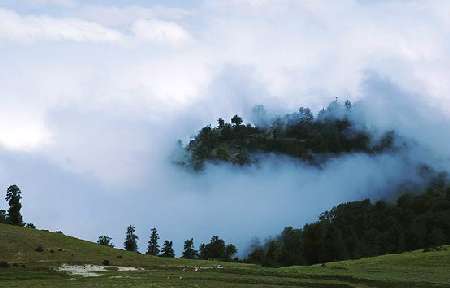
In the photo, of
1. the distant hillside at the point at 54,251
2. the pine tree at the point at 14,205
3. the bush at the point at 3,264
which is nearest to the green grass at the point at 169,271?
the distant hillside at the point at 54,251

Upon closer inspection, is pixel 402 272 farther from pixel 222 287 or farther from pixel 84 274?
pixel 84 274

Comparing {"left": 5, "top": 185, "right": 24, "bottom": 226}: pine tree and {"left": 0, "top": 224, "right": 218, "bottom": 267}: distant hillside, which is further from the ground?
{"left": 5, "top": 185, "right": 24, "bottom": 226}: pine tree

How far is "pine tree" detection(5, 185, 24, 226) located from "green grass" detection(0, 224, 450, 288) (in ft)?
177

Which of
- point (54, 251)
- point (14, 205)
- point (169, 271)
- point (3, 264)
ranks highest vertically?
point (14, 205)

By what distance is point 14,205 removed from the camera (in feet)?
580

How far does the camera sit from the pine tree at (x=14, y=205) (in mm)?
174288

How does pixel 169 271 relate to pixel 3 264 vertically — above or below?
below

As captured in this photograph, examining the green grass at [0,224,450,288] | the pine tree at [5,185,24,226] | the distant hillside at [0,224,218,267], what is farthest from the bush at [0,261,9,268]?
the pine tree at [5,185,24,226]

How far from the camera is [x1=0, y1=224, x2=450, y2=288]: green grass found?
7831 cm

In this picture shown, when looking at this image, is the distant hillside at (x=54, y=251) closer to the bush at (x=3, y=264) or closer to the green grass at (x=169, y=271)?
the green grass at (x=169, y=271)

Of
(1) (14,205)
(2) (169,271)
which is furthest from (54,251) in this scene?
(1) (14,205)

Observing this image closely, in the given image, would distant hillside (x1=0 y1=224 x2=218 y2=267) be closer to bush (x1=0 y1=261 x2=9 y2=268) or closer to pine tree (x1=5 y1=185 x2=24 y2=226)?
bush (x1=0 y1=261 x2=9 y2=268)

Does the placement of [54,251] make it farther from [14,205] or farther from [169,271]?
[14,205]

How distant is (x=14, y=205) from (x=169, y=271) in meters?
96.8
